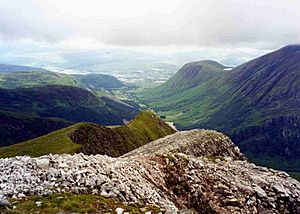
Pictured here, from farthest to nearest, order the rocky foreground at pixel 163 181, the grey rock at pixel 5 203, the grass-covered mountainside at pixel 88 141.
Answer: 1. the grass-covered mountainside at pixel 88 141
2. the rocky foreground at pixel 163 181
3. the grey rock at pixel 5 203

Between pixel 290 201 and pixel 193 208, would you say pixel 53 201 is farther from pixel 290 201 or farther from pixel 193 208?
pixel 290 201

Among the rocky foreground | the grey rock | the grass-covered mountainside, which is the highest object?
the grey rock

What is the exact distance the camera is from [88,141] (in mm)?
118812

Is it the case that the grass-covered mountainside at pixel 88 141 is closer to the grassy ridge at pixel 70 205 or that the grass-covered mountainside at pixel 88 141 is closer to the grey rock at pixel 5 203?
the grassy ridge at pixel 70 205

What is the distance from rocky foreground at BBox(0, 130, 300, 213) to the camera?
1038 inches

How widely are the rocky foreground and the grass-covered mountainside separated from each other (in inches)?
2411

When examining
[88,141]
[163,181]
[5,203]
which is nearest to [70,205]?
[5,203]

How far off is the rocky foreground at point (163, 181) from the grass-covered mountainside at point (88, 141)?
201 feet

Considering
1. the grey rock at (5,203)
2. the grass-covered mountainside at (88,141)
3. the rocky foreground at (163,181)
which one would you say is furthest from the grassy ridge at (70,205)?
the grass-covered mountainside at (88,141)

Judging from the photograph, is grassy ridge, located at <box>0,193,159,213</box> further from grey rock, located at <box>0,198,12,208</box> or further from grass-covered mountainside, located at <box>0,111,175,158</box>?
grass-covered mountainside, located at <box>0,111,175,158</box>

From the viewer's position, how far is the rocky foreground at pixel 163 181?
26375mm

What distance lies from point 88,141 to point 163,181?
3317 inches

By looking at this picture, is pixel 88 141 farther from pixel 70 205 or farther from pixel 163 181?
pixel 70 205

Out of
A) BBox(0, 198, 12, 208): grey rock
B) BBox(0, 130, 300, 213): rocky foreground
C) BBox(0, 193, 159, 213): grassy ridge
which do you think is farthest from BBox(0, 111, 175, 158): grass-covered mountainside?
BBox(0, 198, 12, 208): grey rock
